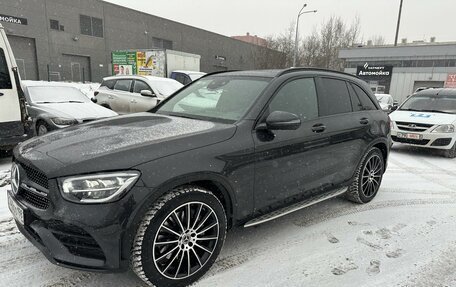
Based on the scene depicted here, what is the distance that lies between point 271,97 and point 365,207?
2.33 m

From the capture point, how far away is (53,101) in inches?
324

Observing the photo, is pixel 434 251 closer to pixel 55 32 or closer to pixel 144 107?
pixel 144 107

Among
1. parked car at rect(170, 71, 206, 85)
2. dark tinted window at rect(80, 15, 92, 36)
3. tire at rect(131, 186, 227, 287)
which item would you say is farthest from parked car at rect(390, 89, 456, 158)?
dark tinted window at rect(80, 15, 92, 36)

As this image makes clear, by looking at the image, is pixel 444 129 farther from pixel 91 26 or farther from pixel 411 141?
pixel 91 26

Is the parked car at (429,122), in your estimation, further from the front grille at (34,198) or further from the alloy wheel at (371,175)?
the front grille at (34,198)

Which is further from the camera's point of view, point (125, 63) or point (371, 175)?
point (125, 63)

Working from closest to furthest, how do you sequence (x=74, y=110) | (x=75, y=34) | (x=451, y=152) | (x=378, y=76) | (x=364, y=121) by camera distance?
(x=364, y=121) → (x=74, y=110) → (x=451, y=152) → (x=378, y=76) → (x=75, y=34)

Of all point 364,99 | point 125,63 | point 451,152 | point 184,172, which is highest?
point 125,63

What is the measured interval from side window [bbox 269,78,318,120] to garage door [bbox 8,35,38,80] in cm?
3009

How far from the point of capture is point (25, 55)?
95.0 ft

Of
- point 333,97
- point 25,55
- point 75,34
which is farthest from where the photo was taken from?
point 75,34

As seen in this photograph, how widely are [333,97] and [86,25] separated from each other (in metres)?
34.6

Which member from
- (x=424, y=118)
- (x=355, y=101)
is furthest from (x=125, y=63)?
(x=355, y=101)

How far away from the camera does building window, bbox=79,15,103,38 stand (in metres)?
33.2
